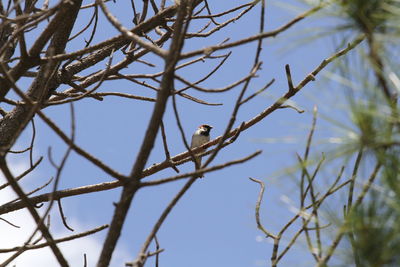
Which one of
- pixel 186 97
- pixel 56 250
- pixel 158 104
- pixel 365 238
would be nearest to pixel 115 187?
pixel 186 97

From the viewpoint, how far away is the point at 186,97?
3.45m

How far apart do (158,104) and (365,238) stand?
0.65 meters

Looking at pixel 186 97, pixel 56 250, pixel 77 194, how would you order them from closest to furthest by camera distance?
pixel 56 250 < pixel 77 194 < pixel 186 97

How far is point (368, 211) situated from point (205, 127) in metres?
7.06

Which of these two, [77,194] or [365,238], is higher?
[77,194]

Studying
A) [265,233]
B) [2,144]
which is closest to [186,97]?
[2,144]

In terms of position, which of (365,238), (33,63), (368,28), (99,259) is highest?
(33,63)

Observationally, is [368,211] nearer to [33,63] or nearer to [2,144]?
[33,63]

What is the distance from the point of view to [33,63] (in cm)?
258

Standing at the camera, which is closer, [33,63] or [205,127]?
[33,63]

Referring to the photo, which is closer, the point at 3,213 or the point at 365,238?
the point at 365,238

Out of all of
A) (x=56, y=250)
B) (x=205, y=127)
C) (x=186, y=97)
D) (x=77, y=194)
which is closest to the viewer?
(x=56, y=250)

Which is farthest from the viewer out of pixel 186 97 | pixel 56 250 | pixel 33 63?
pixel 186 97

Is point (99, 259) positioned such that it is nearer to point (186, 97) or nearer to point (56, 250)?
point (56, 250)
